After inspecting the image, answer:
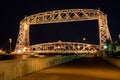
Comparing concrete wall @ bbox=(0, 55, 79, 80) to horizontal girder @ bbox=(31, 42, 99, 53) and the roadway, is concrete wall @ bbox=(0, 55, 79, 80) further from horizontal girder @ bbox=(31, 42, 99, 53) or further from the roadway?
horizontal girder @ bbox=(31, 42, 99, 53)

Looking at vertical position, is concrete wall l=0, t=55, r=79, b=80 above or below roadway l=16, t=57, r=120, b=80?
above

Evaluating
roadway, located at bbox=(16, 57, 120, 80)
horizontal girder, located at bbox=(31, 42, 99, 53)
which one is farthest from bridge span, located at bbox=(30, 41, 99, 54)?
roadway, located at bbox=(16, 57, 120, 80)

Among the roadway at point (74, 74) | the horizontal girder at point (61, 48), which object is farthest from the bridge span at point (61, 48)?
the roadway at point (74, 74)

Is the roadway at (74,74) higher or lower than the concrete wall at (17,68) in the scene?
lower

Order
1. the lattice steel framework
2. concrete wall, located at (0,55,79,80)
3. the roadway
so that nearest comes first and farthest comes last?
1. concrete wall, located at (0,55,79,80)
2. the roadway
3. the lattice steel framework

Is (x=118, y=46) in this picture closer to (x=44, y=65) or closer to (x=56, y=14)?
(x=56, y=14)

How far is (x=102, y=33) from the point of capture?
87.2 metres

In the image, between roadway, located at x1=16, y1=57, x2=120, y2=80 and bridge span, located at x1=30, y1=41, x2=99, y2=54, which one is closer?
roadway, located at x1=16, y1=57, x2=120, y2=80

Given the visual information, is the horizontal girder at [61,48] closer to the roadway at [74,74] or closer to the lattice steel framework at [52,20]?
the lattice steel framework at [52,20]

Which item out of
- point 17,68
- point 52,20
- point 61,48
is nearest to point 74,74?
point 17,68

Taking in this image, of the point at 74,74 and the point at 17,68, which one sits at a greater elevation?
the point at 17,68

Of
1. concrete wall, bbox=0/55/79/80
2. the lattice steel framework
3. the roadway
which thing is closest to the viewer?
concrete wall, bbox=0/55/79/80

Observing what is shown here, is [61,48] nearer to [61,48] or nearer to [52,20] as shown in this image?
[61,48]

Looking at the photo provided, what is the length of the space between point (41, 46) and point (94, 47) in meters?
30.9
